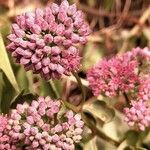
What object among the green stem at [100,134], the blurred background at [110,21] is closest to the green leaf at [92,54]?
the blurred background at [110,21]

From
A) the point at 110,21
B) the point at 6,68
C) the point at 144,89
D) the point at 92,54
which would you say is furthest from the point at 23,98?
the point at 110,21

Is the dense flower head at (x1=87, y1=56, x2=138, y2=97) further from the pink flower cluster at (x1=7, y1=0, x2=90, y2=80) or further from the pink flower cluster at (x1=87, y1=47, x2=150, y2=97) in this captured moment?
the pink flower cluster at (x1=7, y1=0, x2=90, y2=80)

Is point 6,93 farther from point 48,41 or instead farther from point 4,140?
point 48,41

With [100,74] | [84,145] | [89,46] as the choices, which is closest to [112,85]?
[100,74]

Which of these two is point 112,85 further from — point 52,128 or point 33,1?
point 33,1

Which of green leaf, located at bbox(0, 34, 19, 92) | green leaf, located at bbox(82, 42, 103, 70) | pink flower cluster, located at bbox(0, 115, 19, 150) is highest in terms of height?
green leaf, located at bbox(0, 34, 19, 92)

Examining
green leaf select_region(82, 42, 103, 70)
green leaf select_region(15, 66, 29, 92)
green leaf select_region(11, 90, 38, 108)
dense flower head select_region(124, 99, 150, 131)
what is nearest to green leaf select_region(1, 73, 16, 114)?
green leaf select_region(15, 66, 29, 92)
